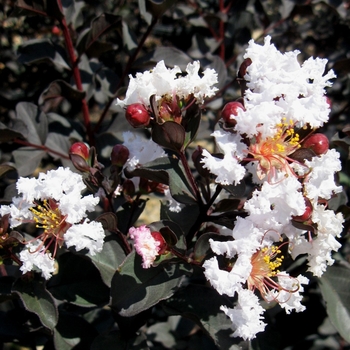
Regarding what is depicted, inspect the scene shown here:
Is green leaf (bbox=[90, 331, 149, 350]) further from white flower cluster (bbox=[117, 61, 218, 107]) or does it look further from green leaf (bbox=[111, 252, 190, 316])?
white flower cluster (bbox=[117, 61, 218, 107])

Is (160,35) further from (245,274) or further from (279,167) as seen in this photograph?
(245,274)

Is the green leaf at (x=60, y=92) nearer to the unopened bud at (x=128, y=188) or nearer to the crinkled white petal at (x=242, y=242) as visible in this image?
the unopened bud at (x=128, y=188)

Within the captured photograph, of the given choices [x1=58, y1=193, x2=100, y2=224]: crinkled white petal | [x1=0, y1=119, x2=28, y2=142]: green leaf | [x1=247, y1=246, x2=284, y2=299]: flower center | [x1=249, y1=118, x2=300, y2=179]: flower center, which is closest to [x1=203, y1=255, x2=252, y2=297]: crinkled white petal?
[x1=247, y1=246, x2=284, y2=299]: flower center

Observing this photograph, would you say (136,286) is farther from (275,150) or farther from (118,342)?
(275,150)

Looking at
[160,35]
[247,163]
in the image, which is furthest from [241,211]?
[160,35]

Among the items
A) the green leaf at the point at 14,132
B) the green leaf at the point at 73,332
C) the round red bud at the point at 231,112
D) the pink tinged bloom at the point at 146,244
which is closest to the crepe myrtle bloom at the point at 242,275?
the pink tinged bloom at the point at 146,244
